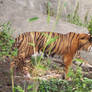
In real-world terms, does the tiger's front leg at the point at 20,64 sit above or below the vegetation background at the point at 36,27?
below

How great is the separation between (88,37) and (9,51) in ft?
6.11

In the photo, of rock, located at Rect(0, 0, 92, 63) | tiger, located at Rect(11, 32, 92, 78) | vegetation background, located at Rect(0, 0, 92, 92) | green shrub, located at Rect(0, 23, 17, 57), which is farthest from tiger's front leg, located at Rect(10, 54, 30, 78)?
rock, located at Rect(0, 0, 92, 63)

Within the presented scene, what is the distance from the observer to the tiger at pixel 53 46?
5.50 m

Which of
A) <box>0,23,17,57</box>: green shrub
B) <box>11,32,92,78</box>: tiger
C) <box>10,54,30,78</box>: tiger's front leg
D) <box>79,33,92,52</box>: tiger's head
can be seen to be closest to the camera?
<box>10,54,30,78</box>: tiger's front leg

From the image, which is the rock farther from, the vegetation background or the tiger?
the tiger

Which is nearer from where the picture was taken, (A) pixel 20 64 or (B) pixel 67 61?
(A) pixel 20 64

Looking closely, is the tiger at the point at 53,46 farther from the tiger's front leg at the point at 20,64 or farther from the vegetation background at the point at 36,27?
the vegetation background at the point at 36,27

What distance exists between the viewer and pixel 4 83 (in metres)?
3.39

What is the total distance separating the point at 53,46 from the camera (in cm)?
579

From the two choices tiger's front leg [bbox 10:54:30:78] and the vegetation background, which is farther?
tiger's front leg [bbox 10:54:30:78]

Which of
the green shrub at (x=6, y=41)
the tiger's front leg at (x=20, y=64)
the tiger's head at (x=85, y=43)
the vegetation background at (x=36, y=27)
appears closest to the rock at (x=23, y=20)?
the vegetation background at (x=36, y=27)

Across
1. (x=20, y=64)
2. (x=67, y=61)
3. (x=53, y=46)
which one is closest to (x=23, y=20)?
(x=53, y=46)

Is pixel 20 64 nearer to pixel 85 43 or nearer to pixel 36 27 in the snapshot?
pixel 85 43

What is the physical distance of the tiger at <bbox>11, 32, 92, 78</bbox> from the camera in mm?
5504
